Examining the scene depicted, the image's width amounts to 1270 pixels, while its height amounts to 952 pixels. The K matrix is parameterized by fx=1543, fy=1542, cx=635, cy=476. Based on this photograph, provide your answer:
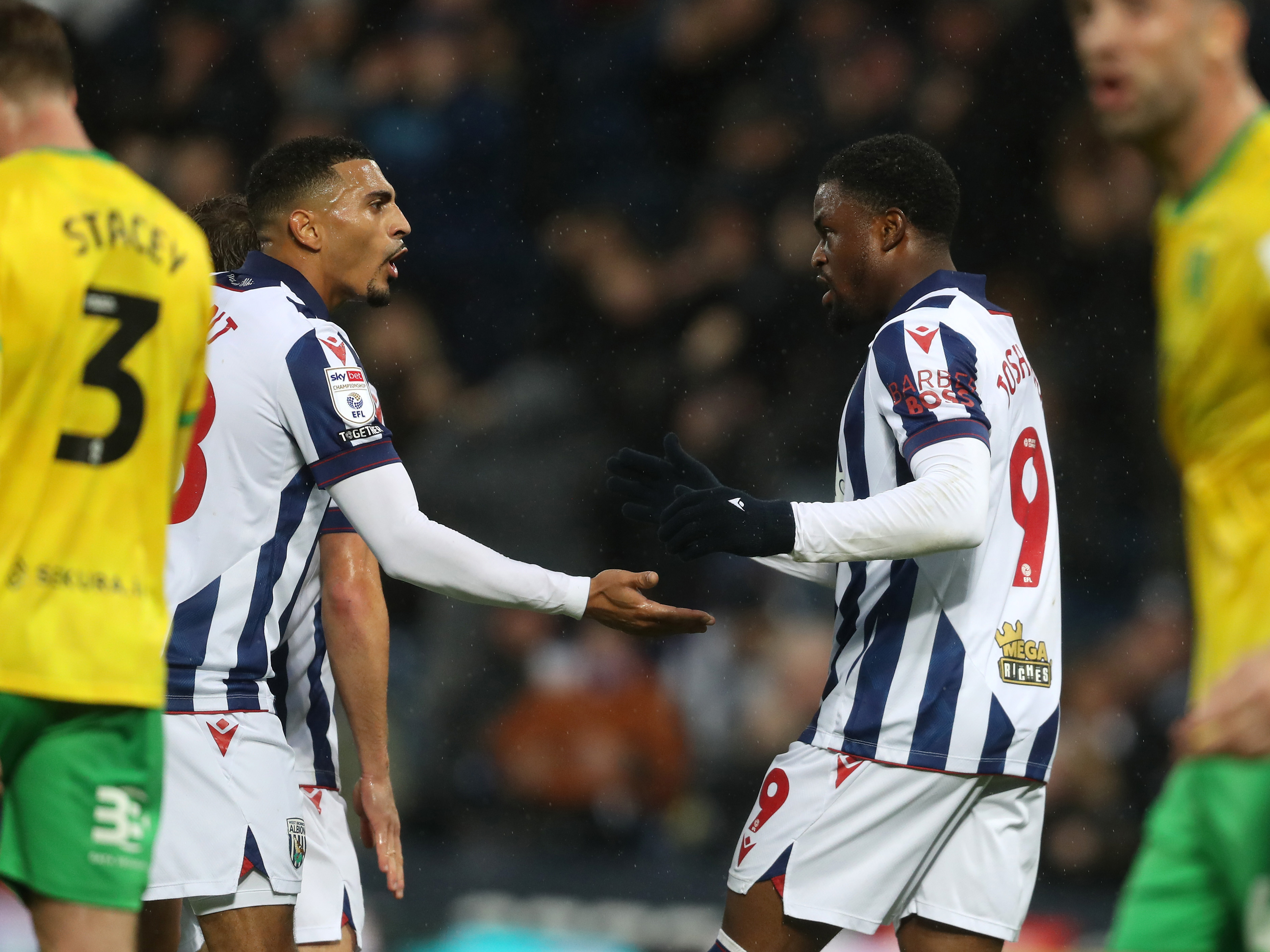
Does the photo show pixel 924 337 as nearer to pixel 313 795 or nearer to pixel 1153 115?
pixel 1153 115

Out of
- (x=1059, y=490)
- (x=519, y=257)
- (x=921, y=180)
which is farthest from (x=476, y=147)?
(x=921, y=180)

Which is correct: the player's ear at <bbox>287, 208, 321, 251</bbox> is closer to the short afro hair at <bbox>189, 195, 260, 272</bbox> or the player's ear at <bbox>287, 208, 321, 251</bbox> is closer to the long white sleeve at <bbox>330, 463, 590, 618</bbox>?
the short afro hair at <bbox>189, 195, 260, 272</bbox>

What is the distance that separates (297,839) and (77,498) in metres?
1.22

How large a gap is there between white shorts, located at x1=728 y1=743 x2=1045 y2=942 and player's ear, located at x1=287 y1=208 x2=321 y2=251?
1791 mm

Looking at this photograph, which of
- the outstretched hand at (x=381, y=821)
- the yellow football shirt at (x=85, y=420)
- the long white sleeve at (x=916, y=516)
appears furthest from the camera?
the outstretched hand at (x=381, y=821)

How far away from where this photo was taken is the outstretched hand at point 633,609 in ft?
11.7

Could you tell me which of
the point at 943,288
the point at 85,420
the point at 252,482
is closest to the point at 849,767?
the point at 943,288

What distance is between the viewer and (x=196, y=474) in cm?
340

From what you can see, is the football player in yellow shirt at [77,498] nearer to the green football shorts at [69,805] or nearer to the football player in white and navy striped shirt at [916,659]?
the green football shorts at [69,805]

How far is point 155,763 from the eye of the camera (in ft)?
8.58

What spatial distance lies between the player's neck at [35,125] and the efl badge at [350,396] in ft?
2.99

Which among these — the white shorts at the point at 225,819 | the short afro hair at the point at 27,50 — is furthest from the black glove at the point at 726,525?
the short afro hair at the point at 27,50

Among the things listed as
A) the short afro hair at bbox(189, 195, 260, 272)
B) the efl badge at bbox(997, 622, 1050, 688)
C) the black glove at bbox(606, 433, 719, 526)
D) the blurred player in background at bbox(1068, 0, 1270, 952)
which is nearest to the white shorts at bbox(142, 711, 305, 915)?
the black glove at bbox(606, 433, 719, 526)

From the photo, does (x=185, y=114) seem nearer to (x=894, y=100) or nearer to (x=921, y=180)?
(x=894, y=100)
